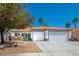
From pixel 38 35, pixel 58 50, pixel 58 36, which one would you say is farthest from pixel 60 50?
pixel 58 36

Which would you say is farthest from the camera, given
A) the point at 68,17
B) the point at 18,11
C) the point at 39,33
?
the point at 39,33

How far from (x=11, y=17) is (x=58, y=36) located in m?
13.0

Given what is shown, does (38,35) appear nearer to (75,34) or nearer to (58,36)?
(58,36)

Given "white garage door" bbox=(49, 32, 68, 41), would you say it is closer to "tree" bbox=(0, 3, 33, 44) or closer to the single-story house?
the single-story house

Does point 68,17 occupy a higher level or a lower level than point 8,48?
higher

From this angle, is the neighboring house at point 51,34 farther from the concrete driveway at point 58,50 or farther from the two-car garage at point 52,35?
the concrete driveway at point 58,50

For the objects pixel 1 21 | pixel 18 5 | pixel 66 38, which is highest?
pixel 18 5

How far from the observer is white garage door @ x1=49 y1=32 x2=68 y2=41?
1115 inches

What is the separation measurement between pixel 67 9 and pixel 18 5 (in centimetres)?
388

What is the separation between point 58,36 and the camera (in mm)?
28625

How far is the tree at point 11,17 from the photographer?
15766 mm

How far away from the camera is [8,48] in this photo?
17188 millimetres

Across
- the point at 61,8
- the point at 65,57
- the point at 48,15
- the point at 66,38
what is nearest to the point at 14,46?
the point at 48,15

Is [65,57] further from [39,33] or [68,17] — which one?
[39,33]
